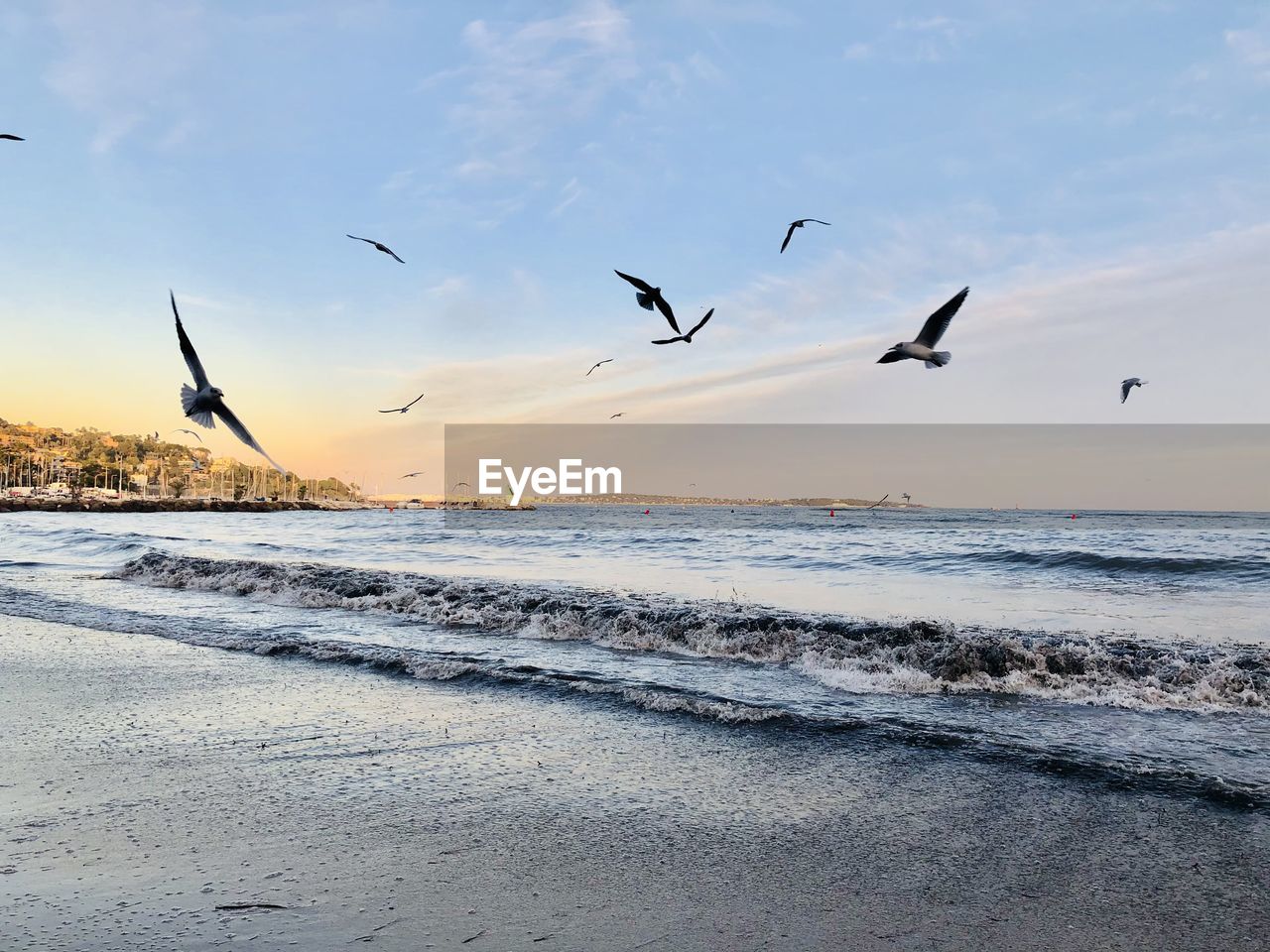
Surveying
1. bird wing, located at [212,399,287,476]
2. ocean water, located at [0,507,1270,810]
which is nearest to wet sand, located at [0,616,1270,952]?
ocean water, located at [0,507,1270,810]

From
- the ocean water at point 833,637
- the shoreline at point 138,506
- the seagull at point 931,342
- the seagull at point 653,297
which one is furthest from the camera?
the shoreline at point 138,506

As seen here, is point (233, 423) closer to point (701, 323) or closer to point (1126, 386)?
point (701, 323)

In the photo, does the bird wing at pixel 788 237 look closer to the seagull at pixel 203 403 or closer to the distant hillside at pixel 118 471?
the seagull at pixel 203 403

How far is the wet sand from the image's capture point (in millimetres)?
2885

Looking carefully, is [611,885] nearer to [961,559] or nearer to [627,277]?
[627,277]

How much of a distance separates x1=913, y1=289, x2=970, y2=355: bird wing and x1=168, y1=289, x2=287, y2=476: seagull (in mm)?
5868

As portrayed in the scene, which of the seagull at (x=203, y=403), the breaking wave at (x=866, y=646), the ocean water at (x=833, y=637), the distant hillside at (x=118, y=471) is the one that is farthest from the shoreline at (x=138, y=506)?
→ the seagull at (x=203, y=403)

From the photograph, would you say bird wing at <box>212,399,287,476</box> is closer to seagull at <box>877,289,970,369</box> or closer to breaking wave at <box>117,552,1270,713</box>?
breaking wave at <box>117,552,1270,713</box>

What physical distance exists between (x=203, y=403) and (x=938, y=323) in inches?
257

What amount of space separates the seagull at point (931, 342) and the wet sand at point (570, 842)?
4.07 m

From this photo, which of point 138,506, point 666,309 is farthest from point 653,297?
point 138,506

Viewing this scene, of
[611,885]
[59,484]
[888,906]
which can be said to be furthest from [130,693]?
[59,484]

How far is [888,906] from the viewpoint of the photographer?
3.11 meters

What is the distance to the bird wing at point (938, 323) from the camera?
27.0 feet
